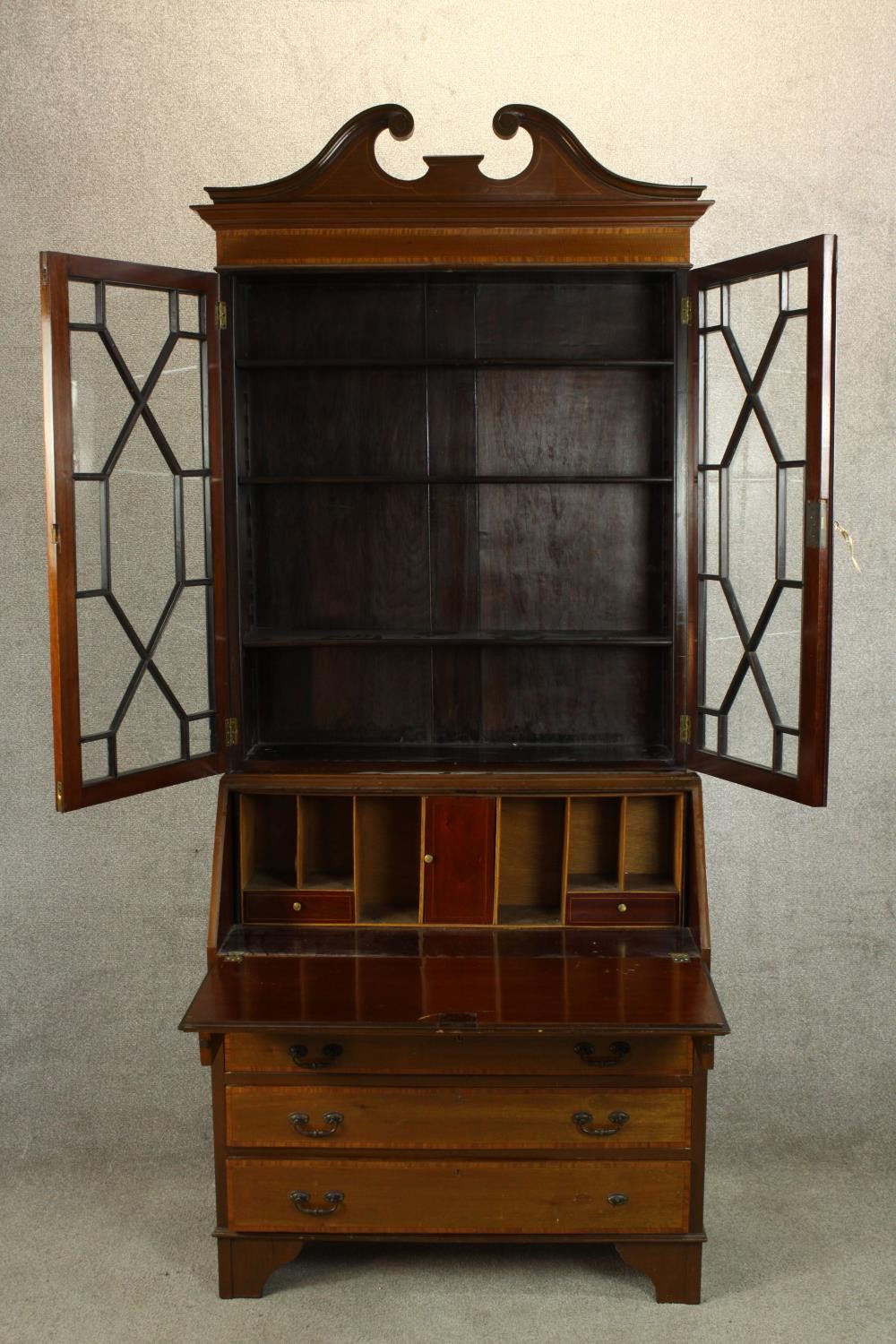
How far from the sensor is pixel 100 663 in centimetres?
296

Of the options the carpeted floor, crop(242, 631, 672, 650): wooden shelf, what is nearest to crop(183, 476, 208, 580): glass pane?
crop(242, 631, 672, 650): wooden shelf

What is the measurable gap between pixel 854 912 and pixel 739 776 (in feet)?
2.88

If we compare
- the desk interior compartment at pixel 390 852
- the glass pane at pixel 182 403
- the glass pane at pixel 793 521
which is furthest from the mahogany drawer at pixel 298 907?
the glass pane at pixel 793 521

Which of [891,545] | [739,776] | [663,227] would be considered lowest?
[739,776]

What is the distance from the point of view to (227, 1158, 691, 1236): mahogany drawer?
9.50ft

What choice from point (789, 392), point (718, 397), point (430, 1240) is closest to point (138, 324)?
point (718, 397)

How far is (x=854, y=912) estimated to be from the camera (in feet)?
12.1

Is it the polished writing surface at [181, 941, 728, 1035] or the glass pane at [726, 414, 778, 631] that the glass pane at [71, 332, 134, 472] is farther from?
the glass pane at [726, 414, 778, 631]

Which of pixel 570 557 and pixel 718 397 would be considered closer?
pixel 718 397

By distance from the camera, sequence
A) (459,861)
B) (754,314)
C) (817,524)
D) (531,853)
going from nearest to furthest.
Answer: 1. (817,524)
2. (754,314)
3. (459,861)
4. (531,853)

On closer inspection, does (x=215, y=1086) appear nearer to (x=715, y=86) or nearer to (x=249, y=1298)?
(x=249, y=1298)

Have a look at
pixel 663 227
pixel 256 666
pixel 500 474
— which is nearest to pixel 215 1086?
pixel 256 666

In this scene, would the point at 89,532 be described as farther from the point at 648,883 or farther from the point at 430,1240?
the point at 430,1240

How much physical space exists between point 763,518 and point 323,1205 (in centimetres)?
176
